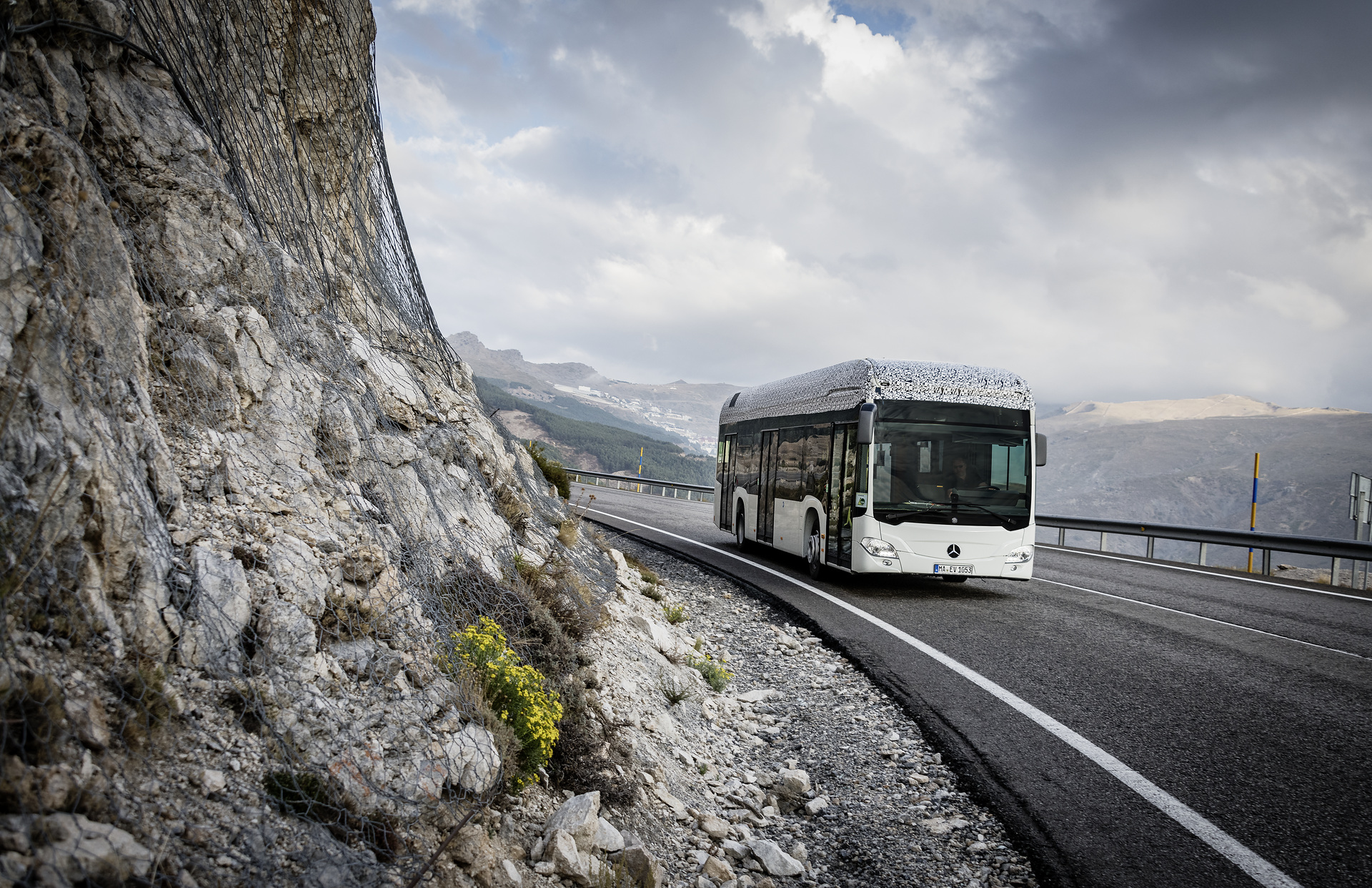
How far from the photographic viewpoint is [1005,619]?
8.27m

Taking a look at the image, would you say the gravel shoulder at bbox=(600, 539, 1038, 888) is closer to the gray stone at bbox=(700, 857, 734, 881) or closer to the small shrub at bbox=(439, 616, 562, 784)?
the gray stone at bbox=(700, 857, 734, 881)

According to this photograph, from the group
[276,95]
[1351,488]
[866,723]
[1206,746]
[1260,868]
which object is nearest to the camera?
[1260,868]

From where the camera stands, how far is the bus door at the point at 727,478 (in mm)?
15062

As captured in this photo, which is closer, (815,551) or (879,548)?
(879,548)

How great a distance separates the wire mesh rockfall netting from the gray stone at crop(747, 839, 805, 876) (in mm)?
1227

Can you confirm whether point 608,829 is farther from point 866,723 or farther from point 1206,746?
point 1206,746

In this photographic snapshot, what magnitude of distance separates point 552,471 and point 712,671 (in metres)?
4.80

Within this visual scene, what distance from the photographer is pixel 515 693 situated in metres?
3.52

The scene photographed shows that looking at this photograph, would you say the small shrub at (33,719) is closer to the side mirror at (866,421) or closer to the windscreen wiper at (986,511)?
the side mirror at (866,421)

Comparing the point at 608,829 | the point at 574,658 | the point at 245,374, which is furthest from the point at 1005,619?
the point at 245,374

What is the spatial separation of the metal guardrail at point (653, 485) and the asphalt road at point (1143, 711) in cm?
2147

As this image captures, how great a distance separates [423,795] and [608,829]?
871mm

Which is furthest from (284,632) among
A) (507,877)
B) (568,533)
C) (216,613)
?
(568,533)

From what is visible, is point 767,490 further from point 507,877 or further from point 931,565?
point 507,877
